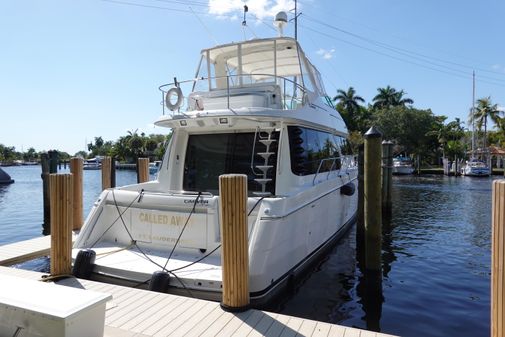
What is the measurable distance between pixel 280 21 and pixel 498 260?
7.26 metres

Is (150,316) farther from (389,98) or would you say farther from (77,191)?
(389,98)

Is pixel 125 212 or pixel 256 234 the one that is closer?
pixel 256 234

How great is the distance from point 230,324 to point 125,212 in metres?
2.97

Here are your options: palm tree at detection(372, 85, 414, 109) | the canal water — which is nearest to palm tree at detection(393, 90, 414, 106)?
palm tree at detection(372, 85, 414, 109)

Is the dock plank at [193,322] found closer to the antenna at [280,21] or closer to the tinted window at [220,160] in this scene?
the tinted window at [220,160]

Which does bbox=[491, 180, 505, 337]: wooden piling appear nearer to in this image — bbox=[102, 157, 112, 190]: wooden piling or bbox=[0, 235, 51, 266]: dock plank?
bbox=[0, 235, 51, 266]: dock plank

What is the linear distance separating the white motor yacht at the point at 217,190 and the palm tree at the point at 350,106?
42873 millimetres

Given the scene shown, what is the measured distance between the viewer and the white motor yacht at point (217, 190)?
5199 mm

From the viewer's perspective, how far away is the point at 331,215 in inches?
329

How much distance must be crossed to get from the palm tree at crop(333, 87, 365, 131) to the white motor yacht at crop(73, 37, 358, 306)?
42873mm

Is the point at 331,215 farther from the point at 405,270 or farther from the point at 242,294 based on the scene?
the point at 242,294

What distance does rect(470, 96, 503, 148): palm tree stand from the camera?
47031 millimetres

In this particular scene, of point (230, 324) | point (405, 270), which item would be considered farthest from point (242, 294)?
point (405, 270)

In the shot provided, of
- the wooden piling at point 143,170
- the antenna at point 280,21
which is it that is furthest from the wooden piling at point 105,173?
the antenna at point 280,21
